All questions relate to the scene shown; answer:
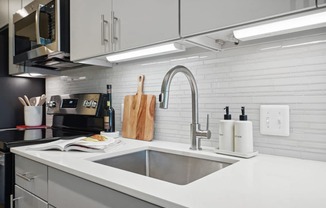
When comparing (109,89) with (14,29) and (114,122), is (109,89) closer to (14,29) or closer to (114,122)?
(114,122)

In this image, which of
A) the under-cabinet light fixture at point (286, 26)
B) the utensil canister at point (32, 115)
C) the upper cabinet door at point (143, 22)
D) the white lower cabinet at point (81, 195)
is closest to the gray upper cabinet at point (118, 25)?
the upper cabinet door at point (143, 22)

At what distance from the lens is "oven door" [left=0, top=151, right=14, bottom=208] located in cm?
131

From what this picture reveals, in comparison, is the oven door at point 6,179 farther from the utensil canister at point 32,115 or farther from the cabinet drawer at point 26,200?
the utensil canister at point 32,115

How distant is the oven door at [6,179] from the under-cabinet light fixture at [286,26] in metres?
1.35

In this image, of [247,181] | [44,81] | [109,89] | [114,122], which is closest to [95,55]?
[109,89]

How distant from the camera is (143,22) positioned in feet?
3.64

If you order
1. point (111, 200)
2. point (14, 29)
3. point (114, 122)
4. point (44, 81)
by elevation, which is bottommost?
point (111, 200)

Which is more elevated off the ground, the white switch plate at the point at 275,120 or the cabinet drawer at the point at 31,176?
the white switch plate at the point at 275,120

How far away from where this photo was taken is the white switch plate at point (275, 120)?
0.99 m

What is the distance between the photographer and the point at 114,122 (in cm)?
166

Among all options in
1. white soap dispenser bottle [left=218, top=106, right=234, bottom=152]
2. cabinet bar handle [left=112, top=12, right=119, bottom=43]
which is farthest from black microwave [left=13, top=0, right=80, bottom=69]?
white soap dispenser bottle [left=218, top=106, right=234, bottom=152]

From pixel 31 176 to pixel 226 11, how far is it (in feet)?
3.78

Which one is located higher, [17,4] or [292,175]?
[17,4]

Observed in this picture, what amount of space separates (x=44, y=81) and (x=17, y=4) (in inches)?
30.7
